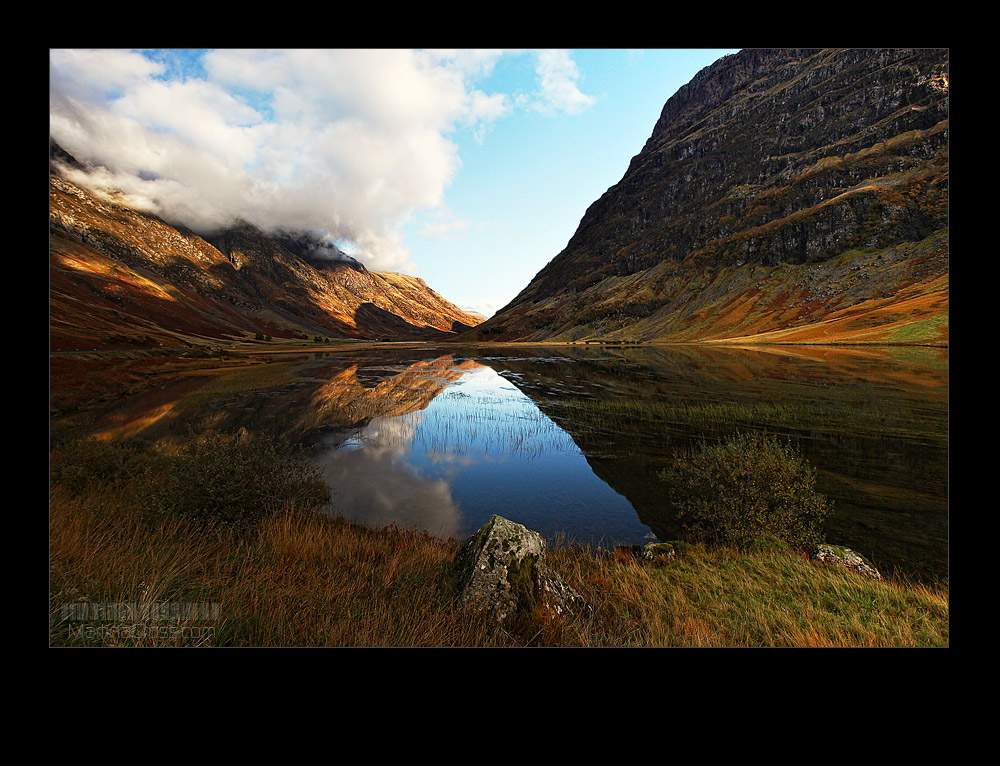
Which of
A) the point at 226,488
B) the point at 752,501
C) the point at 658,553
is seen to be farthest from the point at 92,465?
the point at 752,501

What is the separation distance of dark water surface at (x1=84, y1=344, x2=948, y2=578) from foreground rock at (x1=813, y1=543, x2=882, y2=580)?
1982 millimetres

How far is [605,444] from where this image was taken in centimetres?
1944

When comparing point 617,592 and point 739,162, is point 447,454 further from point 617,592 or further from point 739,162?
point 739,162

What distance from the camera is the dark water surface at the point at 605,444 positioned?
1174cm

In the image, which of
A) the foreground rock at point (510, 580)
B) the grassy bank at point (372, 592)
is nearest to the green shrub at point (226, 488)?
the grassy bank at point (372, 592)

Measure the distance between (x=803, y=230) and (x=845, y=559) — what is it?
150 metres

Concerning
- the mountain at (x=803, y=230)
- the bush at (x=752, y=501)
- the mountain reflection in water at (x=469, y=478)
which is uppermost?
the mountain at (x=803, y=230)

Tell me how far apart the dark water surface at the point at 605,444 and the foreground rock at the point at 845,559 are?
1982 mm

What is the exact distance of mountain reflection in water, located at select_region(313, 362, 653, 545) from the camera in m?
11.9

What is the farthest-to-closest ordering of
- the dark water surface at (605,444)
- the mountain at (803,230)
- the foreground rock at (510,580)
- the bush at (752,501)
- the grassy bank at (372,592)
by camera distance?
the mountain at (803,230) → the dark water surface at (605,444) → the bush at (752,501) → the foreground rock at (510,580) → the grassy bank at (372,592)

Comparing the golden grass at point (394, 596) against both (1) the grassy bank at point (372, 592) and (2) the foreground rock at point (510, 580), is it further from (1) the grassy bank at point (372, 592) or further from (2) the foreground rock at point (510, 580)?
(2) the foreground rock at point (510, 580)
